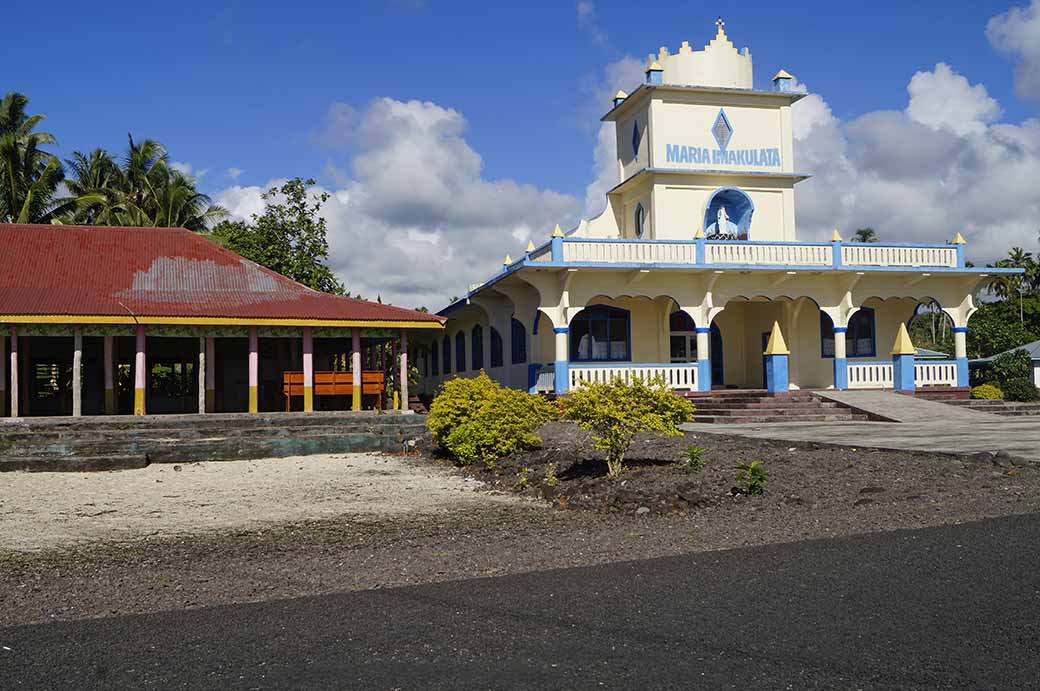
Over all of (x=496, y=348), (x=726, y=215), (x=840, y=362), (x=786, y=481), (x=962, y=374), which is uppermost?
(x=726, y=215)

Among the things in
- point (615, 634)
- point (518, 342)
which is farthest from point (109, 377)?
point (615, 634)

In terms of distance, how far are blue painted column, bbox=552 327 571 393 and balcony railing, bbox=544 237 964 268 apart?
179cm

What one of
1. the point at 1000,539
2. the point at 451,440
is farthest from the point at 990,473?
the point at 451,440

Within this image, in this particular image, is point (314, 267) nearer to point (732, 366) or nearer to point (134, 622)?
point (732, 366)

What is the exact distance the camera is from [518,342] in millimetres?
26250

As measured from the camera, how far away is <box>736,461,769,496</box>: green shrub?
30.2 ft

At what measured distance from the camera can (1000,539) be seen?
6590 mm

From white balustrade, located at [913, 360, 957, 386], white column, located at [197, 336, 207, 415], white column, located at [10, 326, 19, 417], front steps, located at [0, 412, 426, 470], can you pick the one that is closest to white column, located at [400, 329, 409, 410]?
front steps, located at [0, 412, 426, 470]

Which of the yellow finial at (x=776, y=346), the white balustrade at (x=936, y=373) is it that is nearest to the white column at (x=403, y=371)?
the yellow finial at (x=776, y=346)

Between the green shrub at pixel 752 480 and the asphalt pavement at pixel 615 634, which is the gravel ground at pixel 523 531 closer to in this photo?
the green shrub at pixel 752 480

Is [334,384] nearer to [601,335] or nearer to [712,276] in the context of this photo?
[601,335]

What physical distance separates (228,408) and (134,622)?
20.2 meters

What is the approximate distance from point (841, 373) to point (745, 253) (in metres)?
3.84

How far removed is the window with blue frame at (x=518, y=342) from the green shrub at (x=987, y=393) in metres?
11.3
